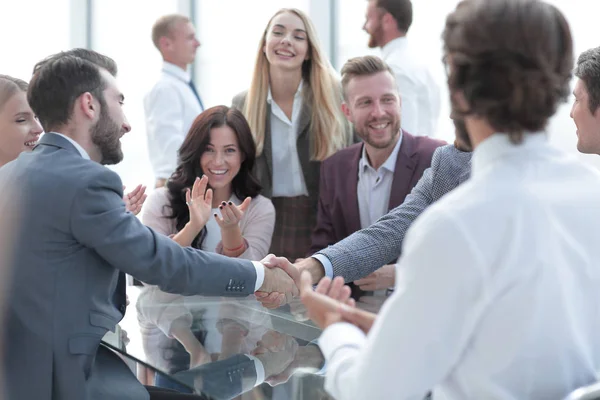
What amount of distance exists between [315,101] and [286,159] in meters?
0.29

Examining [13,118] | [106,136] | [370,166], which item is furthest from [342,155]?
[106,136]

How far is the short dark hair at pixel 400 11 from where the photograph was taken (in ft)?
15.2

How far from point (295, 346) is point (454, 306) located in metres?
1.06

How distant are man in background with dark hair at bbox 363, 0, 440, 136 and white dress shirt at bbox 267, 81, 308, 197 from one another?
95 centimetres

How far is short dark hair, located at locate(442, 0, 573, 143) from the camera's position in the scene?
1.14 meters

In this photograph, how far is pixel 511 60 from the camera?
1.14 metres

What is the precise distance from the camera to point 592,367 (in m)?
1.21

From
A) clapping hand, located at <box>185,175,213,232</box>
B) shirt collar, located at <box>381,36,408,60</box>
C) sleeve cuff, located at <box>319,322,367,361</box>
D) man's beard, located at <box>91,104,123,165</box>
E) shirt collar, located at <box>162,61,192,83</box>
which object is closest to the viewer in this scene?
sleeve cuff, located at <box>319,322,367,361</box>

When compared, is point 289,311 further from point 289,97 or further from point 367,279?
point 289,97

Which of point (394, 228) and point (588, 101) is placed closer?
point (588, 101)

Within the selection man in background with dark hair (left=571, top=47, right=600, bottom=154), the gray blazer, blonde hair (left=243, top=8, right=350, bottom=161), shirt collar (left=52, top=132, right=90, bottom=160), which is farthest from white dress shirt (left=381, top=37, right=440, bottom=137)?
the gray blazer

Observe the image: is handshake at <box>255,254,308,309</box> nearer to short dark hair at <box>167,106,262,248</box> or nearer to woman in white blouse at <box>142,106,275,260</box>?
woman in white blouse at <box>142,106,275,260</box>

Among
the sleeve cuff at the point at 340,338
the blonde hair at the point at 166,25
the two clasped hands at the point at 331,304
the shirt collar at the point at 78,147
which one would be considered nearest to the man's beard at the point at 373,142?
the shirt collar at the point at 78,147

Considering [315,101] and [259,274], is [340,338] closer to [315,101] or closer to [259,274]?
[259,274]
